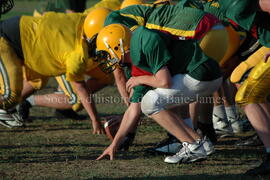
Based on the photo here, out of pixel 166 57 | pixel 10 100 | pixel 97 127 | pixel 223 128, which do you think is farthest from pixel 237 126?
pixel 10 100

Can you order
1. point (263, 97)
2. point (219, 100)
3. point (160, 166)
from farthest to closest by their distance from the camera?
point (219, 100) < point (160, 166) < point (263, 97)

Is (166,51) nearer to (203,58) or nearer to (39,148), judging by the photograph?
(203,58)

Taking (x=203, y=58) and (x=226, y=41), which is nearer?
(x=203, y=58)

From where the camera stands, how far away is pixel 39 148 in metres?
5.84

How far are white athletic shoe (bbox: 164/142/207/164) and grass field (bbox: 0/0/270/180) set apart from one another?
2.7 inches

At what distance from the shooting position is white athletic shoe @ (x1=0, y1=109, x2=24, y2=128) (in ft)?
21.9

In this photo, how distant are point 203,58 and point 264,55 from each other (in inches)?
19.7

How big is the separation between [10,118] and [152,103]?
2485mm

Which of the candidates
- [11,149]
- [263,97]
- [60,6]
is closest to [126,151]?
[11,149]

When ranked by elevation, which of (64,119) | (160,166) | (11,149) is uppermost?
(160,166)

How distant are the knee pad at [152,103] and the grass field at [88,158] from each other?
0.51m

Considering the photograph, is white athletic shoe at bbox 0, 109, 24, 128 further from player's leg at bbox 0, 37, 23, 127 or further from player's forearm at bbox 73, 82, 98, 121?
player's forearm at bbox 73, 82, 98, 121

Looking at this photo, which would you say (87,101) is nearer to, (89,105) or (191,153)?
(89,105)

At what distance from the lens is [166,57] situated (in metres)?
4.63
